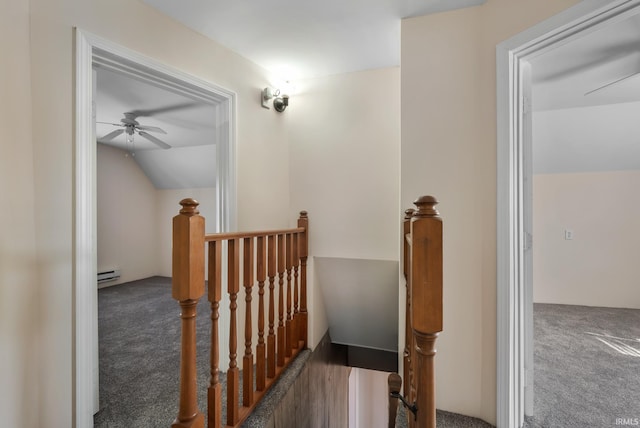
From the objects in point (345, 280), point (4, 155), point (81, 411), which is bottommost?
point (81, 411)

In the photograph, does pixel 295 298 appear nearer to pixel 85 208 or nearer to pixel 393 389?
pixel 393 389

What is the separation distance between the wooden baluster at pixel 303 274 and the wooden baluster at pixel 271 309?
18.9 inches

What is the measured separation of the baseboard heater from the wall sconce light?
3.91 meters

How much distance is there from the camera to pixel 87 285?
4.24ft

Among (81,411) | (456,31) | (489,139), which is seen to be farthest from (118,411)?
(456,31)

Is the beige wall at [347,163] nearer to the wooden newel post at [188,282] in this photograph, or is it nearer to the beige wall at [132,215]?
the wooden newel post at [188,282]

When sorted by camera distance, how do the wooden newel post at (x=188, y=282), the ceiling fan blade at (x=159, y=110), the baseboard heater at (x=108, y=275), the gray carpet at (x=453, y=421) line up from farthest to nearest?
the baseboard heater at (x=108, y=275) → the ceiling fan blade at (x=159, y=110) → the gray carpet at (x=453, y=421) → the wooden newel post at (x=188, y=282)

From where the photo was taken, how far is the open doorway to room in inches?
67.2

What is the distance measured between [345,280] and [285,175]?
107cm

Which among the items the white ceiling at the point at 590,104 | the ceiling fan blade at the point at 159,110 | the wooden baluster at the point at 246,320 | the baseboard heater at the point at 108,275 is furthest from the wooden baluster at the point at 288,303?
the baseboard heater at the point at 108,275

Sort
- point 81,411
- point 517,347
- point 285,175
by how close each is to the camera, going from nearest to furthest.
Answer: point 81,411 → point 517,347 → point 285,175

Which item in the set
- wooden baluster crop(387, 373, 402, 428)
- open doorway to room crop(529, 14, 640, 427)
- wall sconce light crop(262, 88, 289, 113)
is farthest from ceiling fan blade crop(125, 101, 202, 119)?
open doorway to room crop(529, 14, 640, 427)

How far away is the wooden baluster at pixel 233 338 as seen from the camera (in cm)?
138

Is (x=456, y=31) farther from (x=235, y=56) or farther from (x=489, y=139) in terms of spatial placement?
(x=235, y=56)
